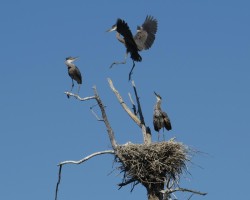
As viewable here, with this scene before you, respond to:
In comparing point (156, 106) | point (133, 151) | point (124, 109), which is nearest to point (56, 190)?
point (133, 151)

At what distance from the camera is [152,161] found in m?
15.3

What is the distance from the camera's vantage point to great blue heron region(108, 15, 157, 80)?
16609 mm

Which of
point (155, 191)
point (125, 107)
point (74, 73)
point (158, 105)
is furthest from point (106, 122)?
point (74, 73)

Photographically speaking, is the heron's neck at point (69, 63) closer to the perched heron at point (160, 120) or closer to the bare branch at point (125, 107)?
the bare branch at point (125, 107)

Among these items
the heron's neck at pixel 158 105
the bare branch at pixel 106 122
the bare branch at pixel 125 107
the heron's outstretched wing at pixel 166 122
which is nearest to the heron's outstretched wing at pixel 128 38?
the bare branch at pixel 125 107

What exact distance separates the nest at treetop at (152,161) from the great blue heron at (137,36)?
222 cm

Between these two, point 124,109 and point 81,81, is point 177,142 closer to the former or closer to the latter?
point 124,109

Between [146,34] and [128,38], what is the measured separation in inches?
41.3

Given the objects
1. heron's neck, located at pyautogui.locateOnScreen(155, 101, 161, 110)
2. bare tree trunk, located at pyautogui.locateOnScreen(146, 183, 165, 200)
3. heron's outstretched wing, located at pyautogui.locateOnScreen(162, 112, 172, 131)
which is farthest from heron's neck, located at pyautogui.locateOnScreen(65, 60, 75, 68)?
bare tree trunk, located at pyautogui.locateOnScreen(146, 183, 165, 200)

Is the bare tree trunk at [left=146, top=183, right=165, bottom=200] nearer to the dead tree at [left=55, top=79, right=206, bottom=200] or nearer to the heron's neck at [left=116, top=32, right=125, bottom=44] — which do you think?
the dead tree at [left=55, top=79, right=206, bottom=200]

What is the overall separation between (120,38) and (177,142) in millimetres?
2957

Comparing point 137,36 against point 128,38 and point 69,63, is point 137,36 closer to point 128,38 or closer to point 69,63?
point 128,38

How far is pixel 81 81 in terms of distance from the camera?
1823 cm

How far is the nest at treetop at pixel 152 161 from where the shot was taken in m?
15.2
